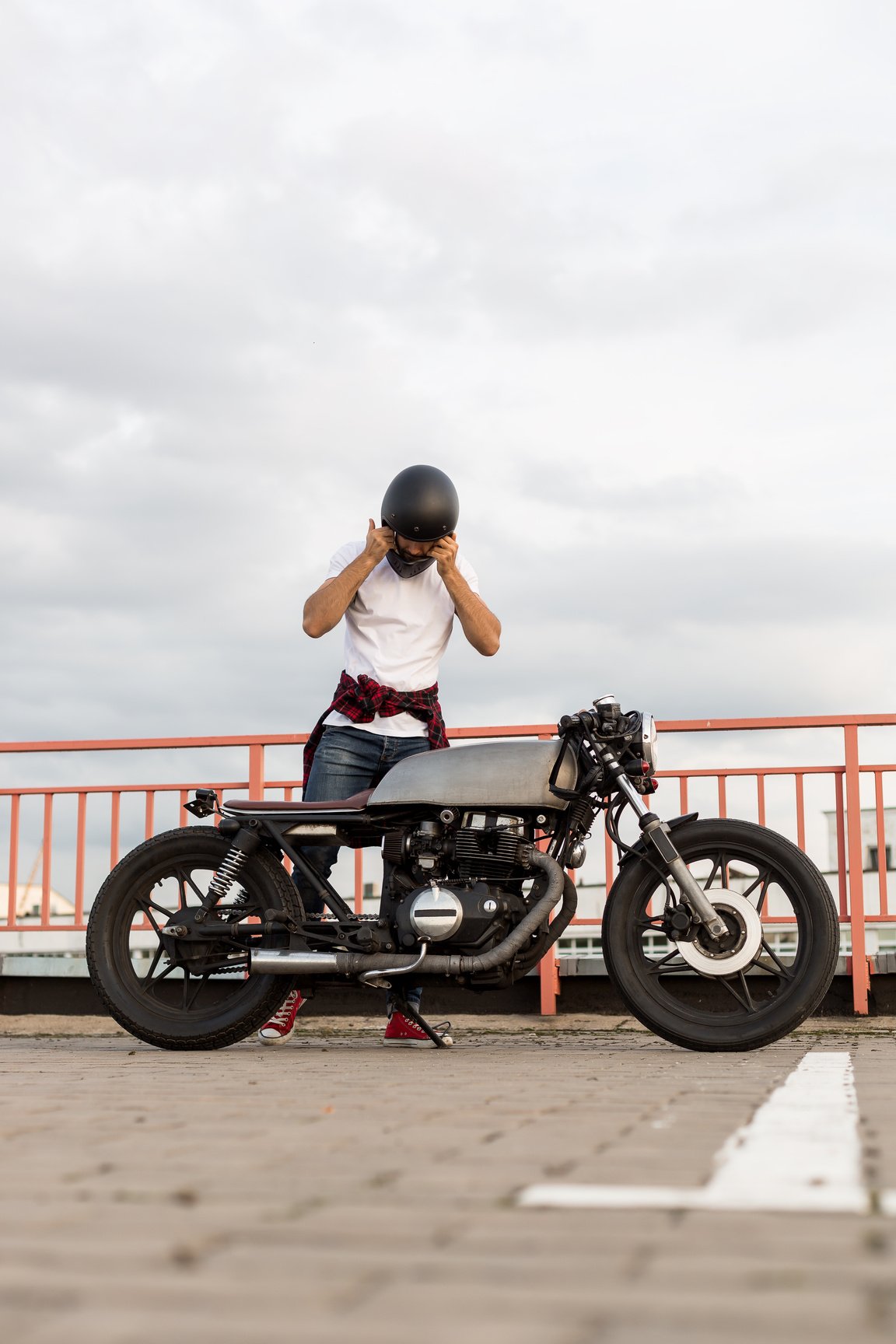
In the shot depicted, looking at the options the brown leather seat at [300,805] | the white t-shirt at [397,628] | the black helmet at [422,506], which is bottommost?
the brown leather seat at [300,805]

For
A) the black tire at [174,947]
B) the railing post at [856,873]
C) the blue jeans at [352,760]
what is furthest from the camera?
the railing post at [856,873]

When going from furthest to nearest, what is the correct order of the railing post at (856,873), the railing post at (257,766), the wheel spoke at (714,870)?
the railing post at (257,766), the railing post at (856,873), the wheel spoke at (714,870)

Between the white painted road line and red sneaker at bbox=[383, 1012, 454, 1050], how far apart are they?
2690 mm

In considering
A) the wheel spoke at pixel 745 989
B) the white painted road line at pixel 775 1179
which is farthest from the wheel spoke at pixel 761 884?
the white painted road line at pixel 775 1179

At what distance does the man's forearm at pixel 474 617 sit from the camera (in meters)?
5.71

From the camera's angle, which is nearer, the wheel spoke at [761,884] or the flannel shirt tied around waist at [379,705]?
the wheel spoke at [761,884]

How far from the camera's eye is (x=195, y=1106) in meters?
3.25

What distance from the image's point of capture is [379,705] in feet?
18.7

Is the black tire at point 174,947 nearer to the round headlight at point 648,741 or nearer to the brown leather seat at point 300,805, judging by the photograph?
the brown leather seat at point 300,805

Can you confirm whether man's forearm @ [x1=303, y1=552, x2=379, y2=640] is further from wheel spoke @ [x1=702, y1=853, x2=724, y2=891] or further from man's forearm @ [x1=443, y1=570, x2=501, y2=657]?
wheel spoke @ [x1=702, y1=853, x2=724, y2=891]

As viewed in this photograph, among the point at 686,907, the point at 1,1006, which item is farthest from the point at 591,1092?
the point at 1,1006

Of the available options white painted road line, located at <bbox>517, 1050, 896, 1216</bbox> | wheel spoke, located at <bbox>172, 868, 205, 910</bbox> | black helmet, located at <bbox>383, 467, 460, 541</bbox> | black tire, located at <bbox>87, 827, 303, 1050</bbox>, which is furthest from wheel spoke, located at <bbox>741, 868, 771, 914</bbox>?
wheel spoke, located at <bbox>172, 868, 205, 910</bbox>

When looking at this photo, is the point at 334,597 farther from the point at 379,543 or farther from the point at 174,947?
the point at 174,947

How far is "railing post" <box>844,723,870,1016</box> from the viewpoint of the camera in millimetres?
6938
